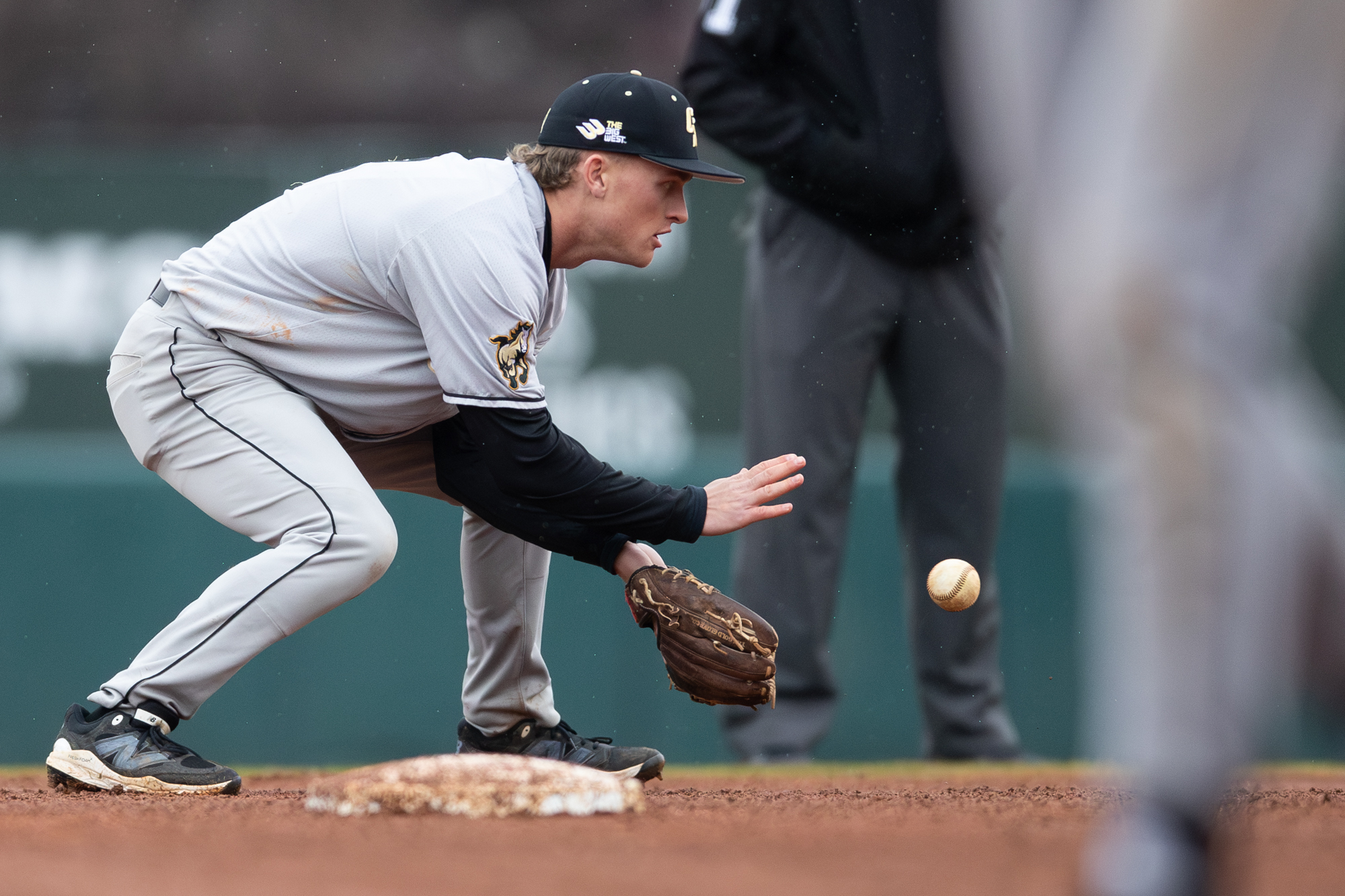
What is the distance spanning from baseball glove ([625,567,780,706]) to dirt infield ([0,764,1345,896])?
219mm

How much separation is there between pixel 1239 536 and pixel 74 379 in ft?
16.3

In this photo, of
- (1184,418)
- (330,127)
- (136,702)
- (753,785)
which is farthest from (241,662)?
(330,127)

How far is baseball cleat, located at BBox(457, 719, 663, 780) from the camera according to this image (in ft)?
10.7

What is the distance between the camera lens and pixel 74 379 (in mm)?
5430

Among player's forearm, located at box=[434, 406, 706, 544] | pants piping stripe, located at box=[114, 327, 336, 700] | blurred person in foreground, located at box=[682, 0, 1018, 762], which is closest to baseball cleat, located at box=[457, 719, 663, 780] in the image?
player's forearm, located at box=[434, 406, 706, 544]

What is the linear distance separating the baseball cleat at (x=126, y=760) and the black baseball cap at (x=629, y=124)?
54.6 inches

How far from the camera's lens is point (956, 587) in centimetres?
357

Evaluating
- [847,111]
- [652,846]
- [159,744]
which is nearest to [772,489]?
[652,846]

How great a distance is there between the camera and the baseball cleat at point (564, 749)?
129 inches

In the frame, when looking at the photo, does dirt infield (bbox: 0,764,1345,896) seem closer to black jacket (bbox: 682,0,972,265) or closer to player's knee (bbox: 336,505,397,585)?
player's knee (bbox: 336,505,397,585)

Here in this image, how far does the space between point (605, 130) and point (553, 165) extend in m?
0.12

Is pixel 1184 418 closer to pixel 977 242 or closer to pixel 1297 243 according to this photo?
pixel 1297 243

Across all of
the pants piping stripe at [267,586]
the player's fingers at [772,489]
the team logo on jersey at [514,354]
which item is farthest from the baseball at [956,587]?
the pants piping stripe at [267,586]

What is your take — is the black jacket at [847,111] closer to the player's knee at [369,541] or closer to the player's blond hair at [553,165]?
the player's blond hair at [553,165]
